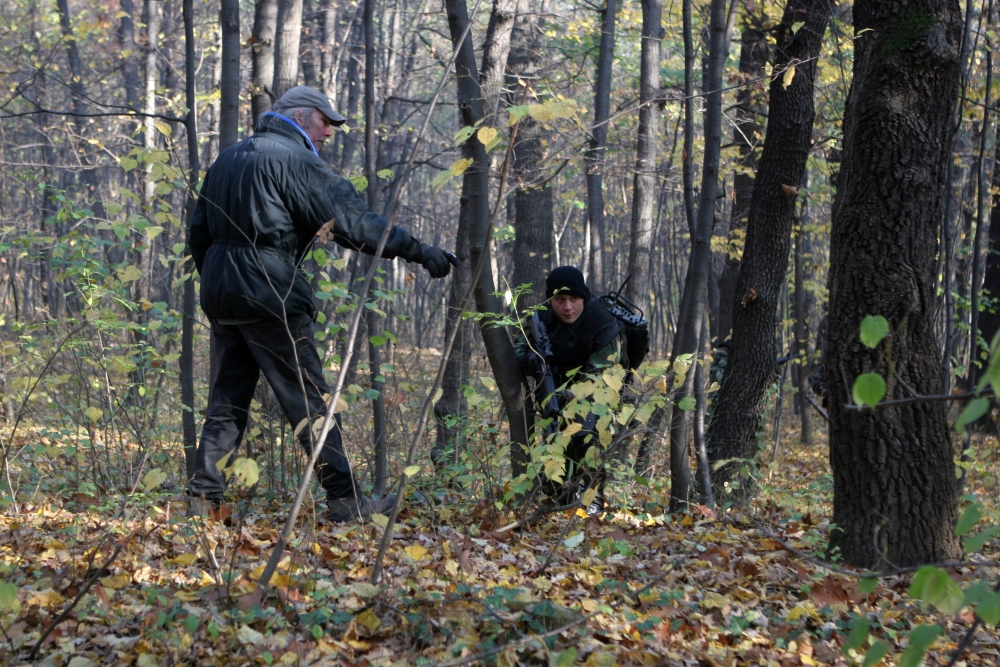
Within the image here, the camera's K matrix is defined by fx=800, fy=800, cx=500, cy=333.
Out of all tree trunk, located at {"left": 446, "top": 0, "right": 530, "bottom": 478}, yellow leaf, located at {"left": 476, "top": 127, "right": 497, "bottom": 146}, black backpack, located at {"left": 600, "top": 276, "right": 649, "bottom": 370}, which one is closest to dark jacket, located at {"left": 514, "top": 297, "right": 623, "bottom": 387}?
black backpack, located at {"left": 600, "top": 276, "right": 649, "bottom": 370}

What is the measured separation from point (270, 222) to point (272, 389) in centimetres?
89

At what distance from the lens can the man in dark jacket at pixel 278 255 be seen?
3963 millimetres

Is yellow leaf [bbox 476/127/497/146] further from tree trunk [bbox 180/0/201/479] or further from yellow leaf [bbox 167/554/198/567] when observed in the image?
tree trunk [bbox 180/0/201/479]

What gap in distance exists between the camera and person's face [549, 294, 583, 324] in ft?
17.0

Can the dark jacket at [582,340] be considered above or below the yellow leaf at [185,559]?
above

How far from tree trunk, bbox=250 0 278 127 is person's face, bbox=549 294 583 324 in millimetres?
2851

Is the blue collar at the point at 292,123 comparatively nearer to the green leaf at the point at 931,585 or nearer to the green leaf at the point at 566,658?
the green leaf at the point at 566,658

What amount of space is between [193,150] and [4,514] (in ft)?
9.13

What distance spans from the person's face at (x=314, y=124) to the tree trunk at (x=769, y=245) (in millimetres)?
3759

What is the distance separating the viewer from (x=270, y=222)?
398 cm

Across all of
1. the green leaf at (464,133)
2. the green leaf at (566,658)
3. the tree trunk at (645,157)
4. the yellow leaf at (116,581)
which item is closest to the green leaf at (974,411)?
the green leaf at (566,658)

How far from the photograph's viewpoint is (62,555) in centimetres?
364

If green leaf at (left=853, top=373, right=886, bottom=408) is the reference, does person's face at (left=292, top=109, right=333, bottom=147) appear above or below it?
above

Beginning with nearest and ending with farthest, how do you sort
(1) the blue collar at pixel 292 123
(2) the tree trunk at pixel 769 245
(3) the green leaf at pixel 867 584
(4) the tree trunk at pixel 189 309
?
(3) the green leaf at pixel 867 584 < (1) the blue collar at pixel 292 123 < (4) the tree trunk at pixel 189 309 < (2) the tree trunk at pixel 769 245
